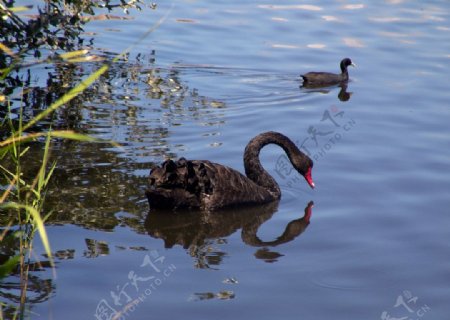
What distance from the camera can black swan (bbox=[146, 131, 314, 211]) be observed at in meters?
7.46

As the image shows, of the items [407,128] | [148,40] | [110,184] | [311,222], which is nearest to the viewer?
[311,222]

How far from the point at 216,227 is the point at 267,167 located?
181 centimetres

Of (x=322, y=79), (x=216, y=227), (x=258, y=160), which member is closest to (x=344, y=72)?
(x=322, y=79)

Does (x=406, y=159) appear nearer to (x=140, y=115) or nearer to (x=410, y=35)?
(x=140, y=115)

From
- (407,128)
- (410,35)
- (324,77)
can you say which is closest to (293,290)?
(407,128)

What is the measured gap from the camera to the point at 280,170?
9148 mm

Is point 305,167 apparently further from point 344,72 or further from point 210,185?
point 344,72

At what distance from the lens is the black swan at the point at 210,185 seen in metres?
7.46

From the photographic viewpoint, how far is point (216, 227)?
294 inches

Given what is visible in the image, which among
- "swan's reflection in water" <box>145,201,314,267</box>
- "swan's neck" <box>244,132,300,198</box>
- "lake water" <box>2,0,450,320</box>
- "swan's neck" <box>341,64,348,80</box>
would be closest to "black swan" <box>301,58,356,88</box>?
"swan's neck" <box>341,64,348,80</box>

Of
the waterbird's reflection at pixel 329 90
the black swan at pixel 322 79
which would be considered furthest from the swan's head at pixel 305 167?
the black swan at pixel 322 79

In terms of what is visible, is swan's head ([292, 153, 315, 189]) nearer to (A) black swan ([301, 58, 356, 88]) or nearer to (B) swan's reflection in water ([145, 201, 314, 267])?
(B) swan's reflection in water ([145, 201, 314, 267])

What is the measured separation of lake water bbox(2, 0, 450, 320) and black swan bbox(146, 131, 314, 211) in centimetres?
14

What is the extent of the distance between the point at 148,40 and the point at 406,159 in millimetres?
6157
